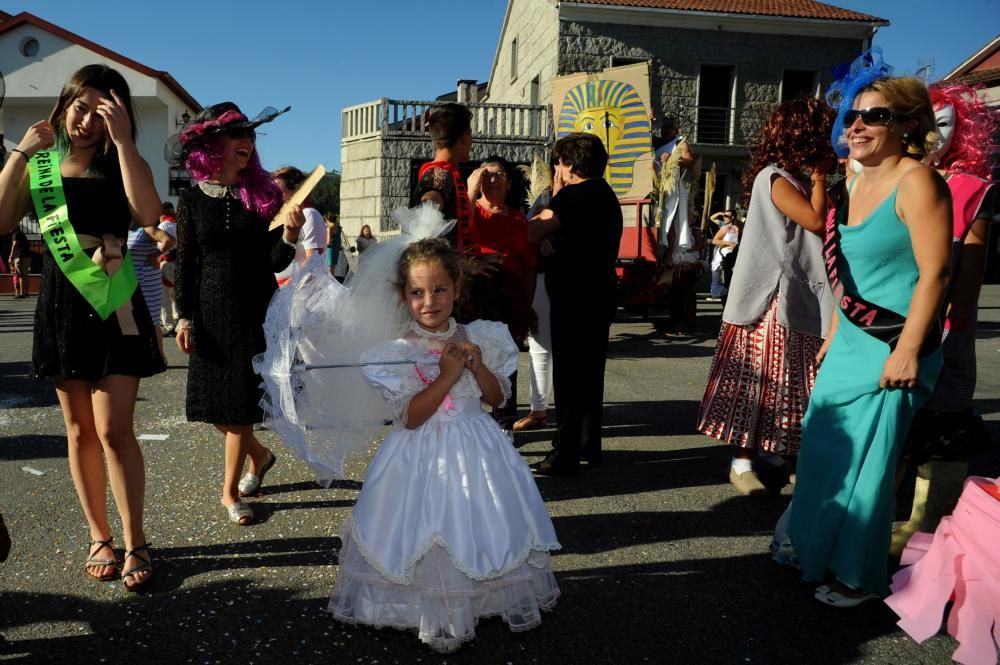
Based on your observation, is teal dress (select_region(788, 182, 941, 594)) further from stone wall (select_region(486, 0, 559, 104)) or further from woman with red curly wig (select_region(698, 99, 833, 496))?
stone wall (select_region(486, 0, 559, 104))

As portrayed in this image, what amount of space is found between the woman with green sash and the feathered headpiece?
2.85m

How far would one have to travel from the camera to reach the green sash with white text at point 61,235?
113 inches

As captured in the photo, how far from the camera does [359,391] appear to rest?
2.78 m

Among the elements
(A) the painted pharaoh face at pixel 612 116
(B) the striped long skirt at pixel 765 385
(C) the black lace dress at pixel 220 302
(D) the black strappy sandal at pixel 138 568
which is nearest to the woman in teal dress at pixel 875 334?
(B) the striped long skirt at pixel 765 385

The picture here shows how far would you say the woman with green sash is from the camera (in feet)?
9.45

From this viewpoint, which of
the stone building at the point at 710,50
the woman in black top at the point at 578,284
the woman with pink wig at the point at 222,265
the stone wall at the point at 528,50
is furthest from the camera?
the stone wall at the point at 528,50

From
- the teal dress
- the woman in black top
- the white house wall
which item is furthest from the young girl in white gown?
the white house wall

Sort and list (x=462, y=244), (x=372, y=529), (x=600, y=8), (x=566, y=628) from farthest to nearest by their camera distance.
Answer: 1. (x=600, y=8)
2. (x=462, y=244)
3. (x=566, y=628)
4. (x=372, y=529)

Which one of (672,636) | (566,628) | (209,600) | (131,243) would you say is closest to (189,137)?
(209,600)

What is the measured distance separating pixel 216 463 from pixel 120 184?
224 cm

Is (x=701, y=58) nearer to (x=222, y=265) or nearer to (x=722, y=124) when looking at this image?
(x=722, y=124)

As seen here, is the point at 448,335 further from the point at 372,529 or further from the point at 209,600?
the point at 209,600

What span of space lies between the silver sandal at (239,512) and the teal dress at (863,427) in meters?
2.63

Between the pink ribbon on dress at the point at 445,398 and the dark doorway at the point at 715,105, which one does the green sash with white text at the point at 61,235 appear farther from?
the dark doorway at the point at 715,105
